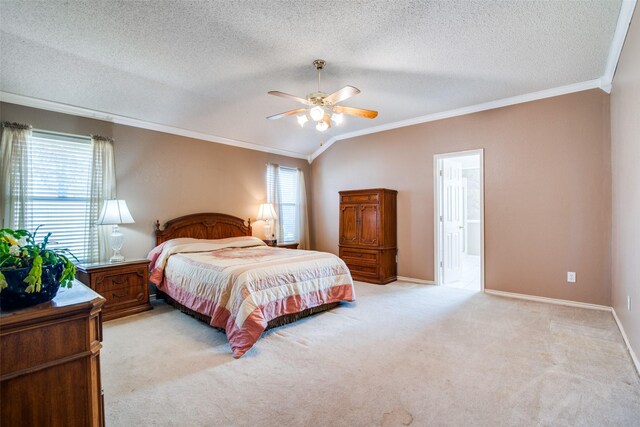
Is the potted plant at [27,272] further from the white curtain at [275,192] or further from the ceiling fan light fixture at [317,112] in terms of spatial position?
the white curtain at [275,192]

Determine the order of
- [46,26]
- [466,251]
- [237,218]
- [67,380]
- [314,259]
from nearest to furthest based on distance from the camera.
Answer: [67,380] → [46,26] → [314,259] → [237,218] → [466,251]

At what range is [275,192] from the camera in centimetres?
614

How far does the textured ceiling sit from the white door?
1.28 metres

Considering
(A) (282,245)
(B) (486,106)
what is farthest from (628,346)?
(A) (282,245)

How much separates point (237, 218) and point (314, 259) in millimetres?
2288

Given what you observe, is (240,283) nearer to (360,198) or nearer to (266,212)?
(266,212)

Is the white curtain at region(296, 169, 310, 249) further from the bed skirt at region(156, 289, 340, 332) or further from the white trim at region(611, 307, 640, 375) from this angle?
the white trim at region(611, 307, 640, 375)

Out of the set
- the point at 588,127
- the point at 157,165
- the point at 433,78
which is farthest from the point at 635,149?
the point at 157,165

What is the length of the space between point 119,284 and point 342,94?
3.28 m

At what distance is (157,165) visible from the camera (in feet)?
15.2

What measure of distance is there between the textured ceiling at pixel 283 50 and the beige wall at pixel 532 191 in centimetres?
45

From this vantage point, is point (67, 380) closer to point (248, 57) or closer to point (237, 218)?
point (248, 57)

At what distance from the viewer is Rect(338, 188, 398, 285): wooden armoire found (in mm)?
5242

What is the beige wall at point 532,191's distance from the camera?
12.4ft
